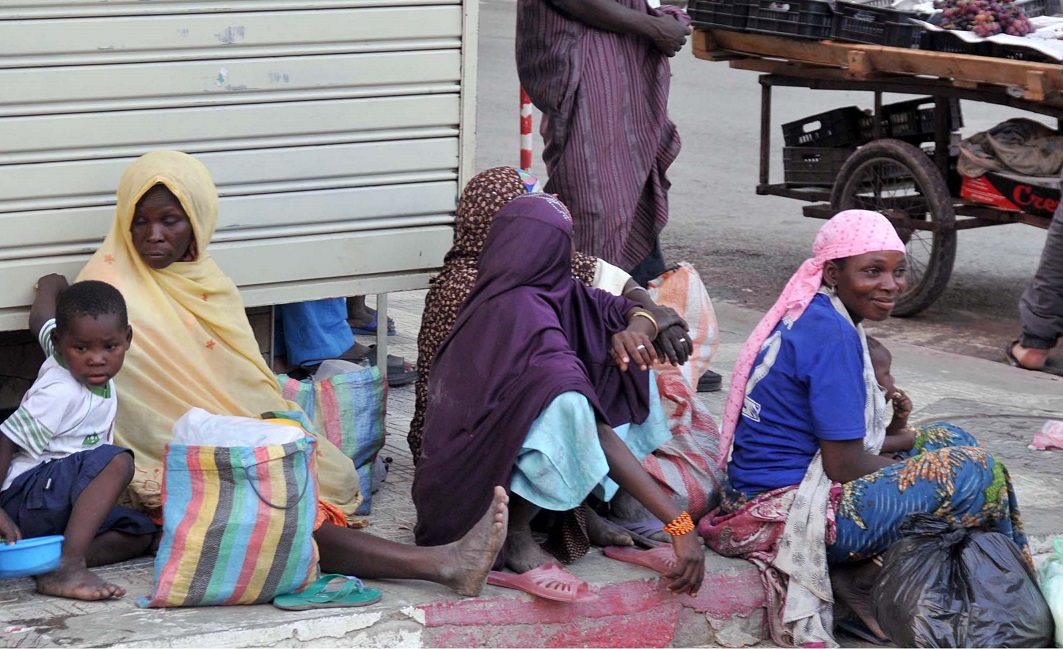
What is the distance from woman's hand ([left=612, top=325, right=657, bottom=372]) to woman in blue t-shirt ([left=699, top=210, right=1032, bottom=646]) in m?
0.35

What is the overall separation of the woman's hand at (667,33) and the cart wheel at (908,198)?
2288 mm

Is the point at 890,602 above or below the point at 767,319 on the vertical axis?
below

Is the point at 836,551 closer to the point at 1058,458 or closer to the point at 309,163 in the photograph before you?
the point at 1058,458

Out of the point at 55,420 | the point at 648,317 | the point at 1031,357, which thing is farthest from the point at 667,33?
the point at 55,420

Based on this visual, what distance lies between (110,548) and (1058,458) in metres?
3.26

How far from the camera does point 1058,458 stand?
4.69 metres

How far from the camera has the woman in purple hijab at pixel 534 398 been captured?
3227 millimetres

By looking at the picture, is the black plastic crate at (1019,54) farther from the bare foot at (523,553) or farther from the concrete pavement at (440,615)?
the bare foot at (523,553)

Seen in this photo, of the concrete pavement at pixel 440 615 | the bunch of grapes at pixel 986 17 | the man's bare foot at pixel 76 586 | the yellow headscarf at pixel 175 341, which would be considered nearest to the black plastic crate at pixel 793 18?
the bunch of grapes at pixel 986 17

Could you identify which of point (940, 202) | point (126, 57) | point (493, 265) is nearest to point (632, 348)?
point (493, 265)

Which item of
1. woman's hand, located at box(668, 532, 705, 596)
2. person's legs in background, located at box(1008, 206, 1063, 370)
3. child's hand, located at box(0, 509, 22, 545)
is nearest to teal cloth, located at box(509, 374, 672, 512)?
woman's hand, located at box(668, 532, 705, 596)

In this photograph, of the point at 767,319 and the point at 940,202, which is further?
the point at 940,202

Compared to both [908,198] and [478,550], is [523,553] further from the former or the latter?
[908,198]

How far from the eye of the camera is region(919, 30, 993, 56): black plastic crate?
6.37m
